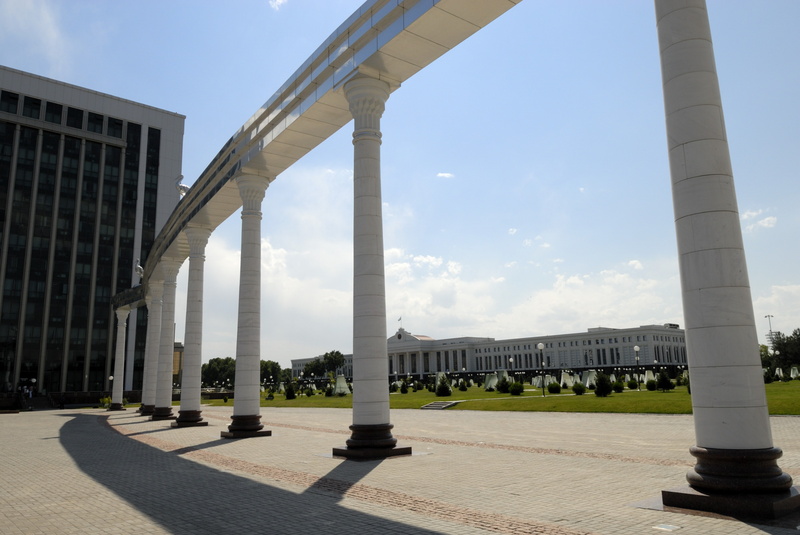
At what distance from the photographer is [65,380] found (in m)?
79.4

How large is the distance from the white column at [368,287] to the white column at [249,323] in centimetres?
786

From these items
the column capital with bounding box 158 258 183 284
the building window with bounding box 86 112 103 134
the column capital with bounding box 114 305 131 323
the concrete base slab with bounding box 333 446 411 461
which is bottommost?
the concrete base slab with bounding box 333 446 411 461

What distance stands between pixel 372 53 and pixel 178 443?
16355mm

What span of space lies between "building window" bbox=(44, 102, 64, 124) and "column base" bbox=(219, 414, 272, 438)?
8108cm

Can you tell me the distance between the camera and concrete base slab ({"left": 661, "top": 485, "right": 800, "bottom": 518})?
815 centimetres

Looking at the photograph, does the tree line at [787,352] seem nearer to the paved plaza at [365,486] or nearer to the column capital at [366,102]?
the paved plaza at [365,486]

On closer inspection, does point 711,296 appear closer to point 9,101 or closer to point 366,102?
point 366,102

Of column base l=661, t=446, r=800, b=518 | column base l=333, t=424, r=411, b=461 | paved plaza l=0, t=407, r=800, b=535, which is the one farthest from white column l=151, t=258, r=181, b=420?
column base l=661, t=446, r=800, b=518

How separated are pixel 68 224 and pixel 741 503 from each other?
306ft

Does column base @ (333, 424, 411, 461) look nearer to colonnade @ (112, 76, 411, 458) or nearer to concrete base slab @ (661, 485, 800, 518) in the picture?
colonnade @ (112, 76, 411, 458)

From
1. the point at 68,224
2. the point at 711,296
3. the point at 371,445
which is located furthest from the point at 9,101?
the point at 711,296

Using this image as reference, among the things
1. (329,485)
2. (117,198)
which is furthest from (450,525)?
(117,198)

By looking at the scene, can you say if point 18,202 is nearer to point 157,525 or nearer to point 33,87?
point 33,87

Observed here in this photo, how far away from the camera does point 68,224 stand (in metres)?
83.2
